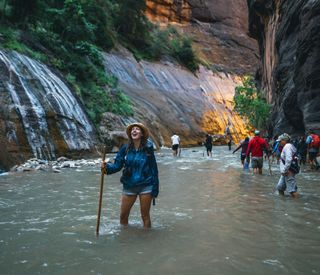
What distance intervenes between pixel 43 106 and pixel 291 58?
1599 cm

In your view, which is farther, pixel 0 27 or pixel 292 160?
pixel 0 27

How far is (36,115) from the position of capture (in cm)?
1706

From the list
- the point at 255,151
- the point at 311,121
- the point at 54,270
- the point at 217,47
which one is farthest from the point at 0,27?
the point at 217,47

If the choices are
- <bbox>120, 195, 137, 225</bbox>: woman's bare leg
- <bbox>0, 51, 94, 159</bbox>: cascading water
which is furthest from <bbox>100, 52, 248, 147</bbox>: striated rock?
<bbox>120, 195, 137, 225</bbox>: woman's bare leg

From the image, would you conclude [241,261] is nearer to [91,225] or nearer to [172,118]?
[91,225]

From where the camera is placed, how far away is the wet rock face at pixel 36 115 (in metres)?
15.6

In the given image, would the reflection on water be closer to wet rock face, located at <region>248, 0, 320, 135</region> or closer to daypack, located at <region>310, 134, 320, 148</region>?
daypack, located at <region>310, 134, 320, 148</region>

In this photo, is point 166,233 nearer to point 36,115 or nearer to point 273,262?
point 273,262

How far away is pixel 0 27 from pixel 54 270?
1918 centimetres

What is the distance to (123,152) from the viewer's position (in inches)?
227

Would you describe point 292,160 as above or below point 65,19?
below

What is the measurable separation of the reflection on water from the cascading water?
719 centimetres

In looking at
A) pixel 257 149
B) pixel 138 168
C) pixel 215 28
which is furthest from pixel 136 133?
pixel 215 28

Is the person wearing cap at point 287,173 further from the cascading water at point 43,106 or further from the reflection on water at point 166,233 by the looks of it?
the cascading water at point 43,106
